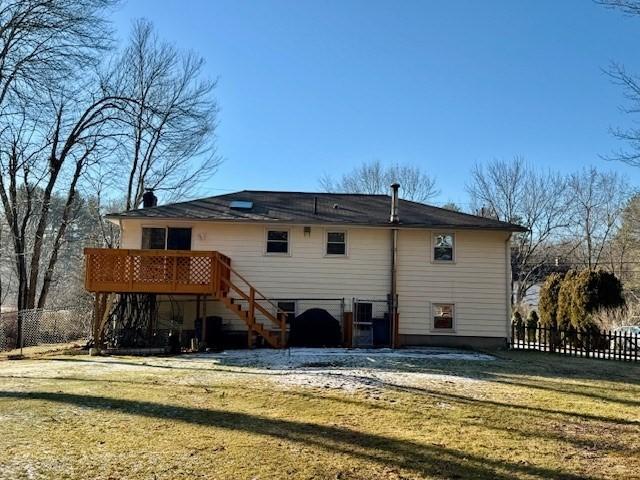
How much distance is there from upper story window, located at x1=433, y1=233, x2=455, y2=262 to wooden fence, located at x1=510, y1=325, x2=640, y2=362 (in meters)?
3.15

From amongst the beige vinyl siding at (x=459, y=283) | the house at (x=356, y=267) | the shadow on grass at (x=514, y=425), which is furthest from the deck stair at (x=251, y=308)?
the shadow on grass at (x=514, y=425)

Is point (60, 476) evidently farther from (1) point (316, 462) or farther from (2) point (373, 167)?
(2) point (373, 167)

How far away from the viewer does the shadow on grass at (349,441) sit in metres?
4.63

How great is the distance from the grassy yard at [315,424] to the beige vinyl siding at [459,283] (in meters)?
6.70

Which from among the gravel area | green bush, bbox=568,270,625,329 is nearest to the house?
the gravel area

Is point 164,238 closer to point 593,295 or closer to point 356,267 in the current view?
point 356,267

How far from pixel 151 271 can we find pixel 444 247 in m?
9.30

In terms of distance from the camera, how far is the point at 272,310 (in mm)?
17078

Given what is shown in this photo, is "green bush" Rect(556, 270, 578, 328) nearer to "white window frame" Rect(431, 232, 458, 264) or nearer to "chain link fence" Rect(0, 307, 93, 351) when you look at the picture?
"white window frame" Rect(431, 232, 458, 264)

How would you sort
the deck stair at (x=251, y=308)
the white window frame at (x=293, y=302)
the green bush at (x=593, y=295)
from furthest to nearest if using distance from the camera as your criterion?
the green bush at (x=593, y=295), the white window frame at (x=293, y=302), the deck stair at (x=251, y=308)

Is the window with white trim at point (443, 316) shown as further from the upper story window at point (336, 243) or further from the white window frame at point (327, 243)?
the upper story window at point (336, 243)

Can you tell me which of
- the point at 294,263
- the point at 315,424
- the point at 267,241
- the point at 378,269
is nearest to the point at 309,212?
the point at 267,241

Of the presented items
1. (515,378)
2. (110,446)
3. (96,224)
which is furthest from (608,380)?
(96,224)

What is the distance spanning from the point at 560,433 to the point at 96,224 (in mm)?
29374
